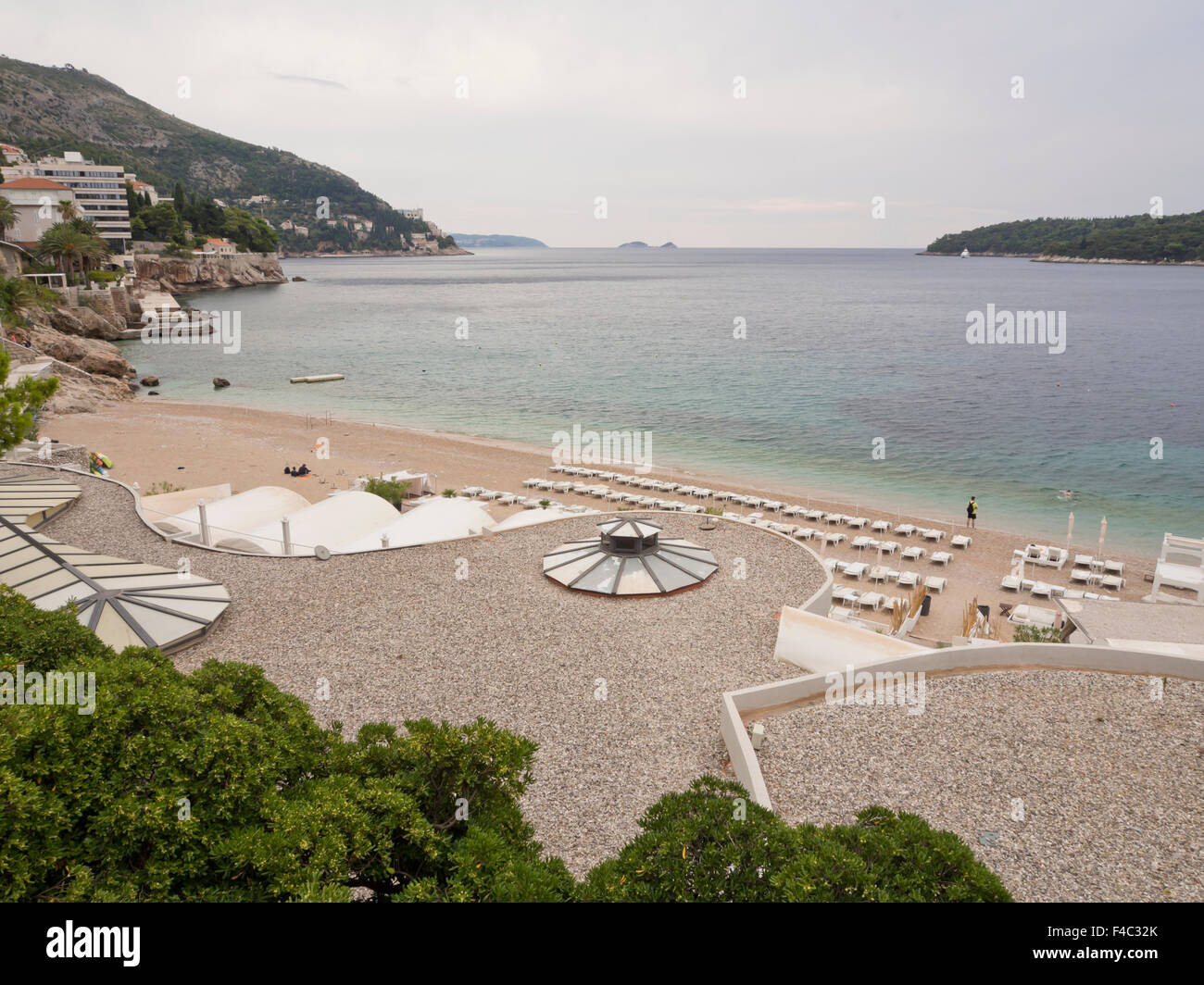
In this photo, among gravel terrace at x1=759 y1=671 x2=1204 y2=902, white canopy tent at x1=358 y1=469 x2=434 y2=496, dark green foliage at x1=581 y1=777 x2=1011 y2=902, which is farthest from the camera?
white canopy tent at x1=358 y1=469 x2=434 y2=496

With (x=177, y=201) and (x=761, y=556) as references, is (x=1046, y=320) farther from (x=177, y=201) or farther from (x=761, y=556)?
(x=177, y=201)

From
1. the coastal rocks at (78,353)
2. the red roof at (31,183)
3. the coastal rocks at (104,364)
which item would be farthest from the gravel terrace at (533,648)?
the red roof at (31,183)

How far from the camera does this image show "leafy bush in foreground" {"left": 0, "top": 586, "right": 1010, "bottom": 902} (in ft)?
18.2

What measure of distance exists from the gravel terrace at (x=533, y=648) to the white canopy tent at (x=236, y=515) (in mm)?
877

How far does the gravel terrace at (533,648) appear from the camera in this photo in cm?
1129

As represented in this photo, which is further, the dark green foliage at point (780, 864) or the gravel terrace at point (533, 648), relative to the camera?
the gravel terrace at point (533, 648)

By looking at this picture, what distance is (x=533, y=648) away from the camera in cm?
1459

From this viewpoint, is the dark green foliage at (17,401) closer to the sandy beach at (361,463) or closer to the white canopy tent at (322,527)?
the white canopy tent at (322,527)

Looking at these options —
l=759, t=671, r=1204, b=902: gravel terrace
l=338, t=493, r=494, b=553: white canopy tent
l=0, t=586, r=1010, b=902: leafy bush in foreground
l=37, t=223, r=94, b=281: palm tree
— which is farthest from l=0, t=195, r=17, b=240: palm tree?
l=759, t=671, r=1204, b=902: gravel terrace

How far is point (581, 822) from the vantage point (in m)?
10.1

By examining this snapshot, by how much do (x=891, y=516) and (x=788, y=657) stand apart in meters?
21.6

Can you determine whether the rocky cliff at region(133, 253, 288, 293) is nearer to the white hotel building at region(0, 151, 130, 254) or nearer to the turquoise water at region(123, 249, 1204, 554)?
the white hotel building at region(0, 151, 130, 254)

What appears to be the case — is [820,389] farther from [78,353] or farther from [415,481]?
[78,353]

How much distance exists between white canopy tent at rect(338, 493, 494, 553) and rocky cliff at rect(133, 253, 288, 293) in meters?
113
